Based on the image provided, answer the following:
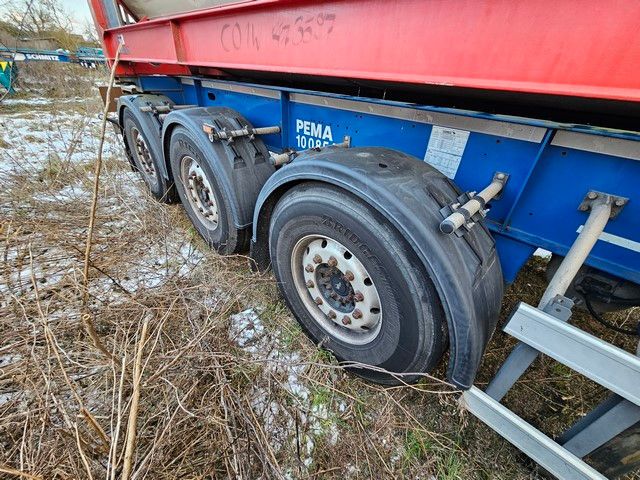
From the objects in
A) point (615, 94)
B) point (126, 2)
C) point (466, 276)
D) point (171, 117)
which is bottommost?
point (466, 276)

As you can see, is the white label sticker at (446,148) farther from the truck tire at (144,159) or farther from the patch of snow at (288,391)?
the truck tire at (144,159)

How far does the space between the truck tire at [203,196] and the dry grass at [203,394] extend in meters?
0.26

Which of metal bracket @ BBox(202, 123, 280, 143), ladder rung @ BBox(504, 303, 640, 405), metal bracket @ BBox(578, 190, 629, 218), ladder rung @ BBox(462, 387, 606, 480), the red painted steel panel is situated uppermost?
the red painted steel panel

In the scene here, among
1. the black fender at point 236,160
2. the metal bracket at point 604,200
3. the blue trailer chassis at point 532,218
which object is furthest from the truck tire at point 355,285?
the metal bracket at point 604,200

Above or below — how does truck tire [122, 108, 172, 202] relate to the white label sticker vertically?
below

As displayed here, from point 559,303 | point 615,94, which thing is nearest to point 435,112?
point 615,94

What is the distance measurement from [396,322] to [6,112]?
11519 millimetres

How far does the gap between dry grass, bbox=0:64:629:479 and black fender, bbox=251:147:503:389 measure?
0.31m

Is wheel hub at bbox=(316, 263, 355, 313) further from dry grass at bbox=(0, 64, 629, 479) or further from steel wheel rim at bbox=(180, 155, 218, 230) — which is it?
steel wheel rim at bbox=(180, 155, 218, 230)

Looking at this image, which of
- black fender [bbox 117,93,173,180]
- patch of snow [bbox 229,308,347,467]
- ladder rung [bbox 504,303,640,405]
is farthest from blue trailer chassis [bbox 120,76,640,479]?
black fender [bbox 117,93,173,180]

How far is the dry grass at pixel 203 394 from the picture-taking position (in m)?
1.17

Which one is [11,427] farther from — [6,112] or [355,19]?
[6,112]

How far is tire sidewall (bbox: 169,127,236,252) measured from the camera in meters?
2.29

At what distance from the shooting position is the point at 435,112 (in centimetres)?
136
